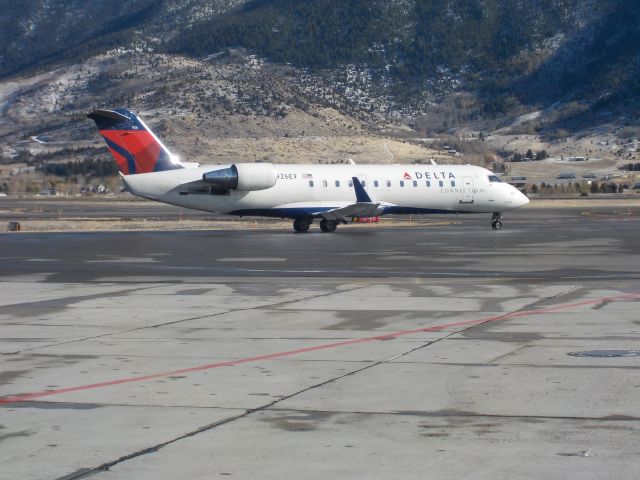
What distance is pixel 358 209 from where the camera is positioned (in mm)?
58312

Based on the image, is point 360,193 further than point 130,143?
Yes

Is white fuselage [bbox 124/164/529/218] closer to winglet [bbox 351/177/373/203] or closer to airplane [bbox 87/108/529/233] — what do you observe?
airplane [bbox 87/108/529/233]

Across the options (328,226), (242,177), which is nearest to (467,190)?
(328,226)

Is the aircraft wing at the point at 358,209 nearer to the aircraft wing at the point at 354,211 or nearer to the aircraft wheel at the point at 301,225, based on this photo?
the aircraft wing at the point at 354,211

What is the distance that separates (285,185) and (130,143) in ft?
24.3

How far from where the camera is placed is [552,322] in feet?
72.5

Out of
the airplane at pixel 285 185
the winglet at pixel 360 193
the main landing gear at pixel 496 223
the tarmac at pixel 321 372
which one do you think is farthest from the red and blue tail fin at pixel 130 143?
the tarmac at pixel 321 372

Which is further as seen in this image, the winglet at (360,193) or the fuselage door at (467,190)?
the fuselage door at (467,190)

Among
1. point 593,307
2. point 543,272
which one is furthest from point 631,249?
point 593,307

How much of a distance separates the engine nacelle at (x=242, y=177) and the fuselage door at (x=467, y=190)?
416 inches

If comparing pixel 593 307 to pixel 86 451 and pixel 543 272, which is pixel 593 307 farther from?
pixel 86 451

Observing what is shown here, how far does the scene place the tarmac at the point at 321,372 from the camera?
12.0 metres

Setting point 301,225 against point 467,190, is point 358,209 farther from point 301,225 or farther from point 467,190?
point 467,190

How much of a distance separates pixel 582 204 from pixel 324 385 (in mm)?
86005
